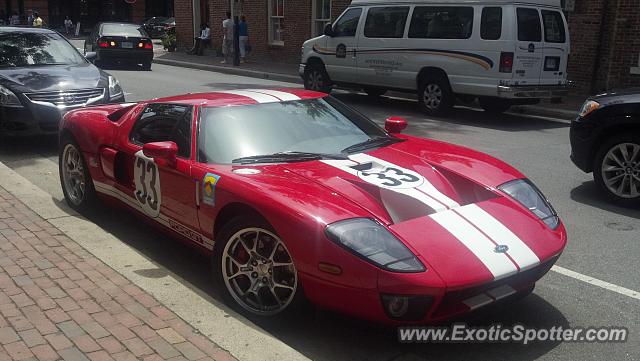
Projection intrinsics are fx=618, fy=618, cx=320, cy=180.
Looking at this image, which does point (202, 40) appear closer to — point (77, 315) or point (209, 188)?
point (209, 188)

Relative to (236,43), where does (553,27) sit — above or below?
above

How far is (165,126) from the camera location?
4613mm

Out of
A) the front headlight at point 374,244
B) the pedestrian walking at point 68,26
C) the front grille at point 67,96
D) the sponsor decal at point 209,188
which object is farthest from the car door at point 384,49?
the pedestrian walking at point 68,26

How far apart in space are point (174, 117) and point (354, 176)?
1.60 m

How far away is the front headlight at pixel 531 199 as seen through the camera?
3.75 meters

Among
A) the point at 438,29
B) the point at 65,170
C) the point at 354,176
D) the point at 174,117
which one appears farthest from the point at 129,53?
the point at 354,176

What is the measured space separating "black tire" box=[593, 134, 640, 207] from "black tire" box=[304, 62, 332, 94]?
8.82 m

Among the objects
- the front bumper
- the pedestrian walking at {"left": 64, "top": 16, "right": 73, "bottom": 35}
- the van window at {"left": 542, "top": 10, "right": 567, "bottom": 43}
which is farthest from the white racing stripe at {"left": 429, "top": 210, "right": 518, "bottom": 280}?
the pedestrian walking at {"left": 64, "top": 16, "right": 73, "bottom": 35}

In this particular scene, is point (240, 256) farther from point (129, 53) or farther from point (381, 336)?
point (129, 53)

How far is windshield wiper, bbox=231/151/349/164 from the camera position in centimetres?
397

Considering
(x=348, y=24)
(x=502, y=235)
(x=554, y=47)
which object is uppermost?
(x=348, y=24)

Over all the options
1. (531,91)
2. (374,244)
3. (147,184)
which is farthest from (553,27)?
(374,244)

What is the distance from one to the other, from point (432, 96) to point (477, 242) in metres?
9.55

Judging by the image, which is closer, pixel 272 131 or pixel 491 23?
pixel 272 131
